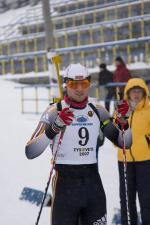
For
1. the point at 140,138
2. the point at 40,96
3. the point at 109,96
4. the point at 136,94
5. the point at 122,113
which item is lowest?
the point at 140,138

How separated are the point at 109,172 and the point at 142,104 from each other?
2462 millimetres

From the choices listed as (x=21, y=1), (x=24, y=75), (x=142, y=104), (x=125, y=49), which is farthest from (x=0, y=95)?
(x=21, y=1)

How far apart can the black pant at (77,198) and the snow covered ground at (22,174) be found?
7.30 feet

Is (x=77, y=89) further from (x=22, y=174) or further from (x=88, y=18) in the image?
(x=88, y=18)

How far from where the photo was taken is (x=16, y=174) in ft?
25.1

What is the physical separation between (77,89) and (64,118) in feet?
1.11

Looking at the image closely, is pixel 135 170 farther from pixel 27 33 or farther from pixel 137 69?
A: pixel 27 33

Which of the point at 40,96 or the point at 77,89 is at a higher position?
the point at 77,89

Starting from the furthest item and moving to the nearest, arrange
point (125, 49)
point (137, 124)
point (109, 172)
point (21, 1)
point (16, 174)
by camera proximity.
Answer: point (21, 1), point (125, 49), point (16, 174), point (109, 172), point (137, 124)

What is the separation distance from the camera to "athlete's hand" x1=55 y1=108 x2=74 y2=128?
3.56 metres

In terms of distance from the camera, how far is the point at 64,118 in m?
3.56

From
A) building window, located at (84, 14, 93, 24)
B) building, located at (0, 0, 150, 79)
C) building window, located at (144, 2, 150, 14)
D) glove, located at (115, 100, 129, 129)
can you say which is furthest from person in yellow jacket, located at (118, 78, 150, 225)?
building window, located at (84, 14, 93, 24)

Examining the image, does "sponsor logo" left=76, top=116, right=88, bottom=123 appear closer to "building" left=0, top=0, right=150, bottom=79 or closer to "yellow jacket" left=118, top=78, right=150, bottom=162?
"yellow jacket" left=118, top=78, right=150, bottom=162

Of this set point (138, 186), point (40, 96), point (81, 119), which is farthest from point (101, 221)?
point (40, 96)
